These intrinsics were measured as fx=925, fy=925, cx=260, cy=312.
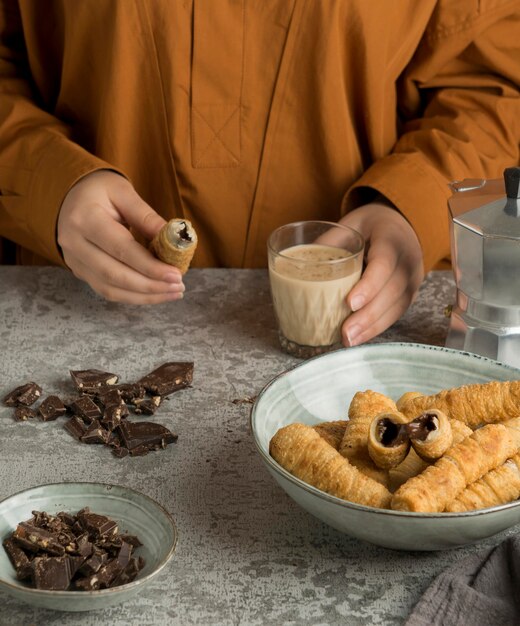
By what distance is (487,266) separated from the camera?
1.28 metres

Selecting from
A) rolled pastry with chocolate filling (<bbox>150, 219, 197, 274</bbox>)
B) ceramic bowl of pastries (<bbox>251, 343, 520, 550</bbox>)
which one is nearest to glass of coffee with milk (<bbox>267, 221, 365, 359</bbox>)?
rolled pastry with chocolate filling (<bbox>150, 219, 197, 274</bbox>)

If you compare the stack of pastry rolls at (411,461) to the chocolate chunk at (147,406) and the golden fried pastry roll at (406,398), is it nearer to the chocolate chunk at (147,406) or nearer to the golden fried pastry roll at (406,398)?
the golden fried pastry roll at (406,398)

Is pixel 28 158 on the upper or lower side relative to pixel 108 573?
upper

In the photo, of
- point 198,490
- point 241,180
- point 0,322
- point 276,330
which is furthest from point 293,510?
point 241,180

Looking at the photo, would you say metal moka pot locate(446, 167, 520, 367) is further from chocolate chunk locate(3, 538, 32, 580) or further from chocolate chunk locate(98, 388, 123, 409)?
chocolate chunk locate(3, 538, 32, 580)

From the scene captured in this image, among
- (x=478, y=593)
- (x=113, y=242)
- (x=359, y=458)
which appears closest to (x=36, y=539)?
(x=359, y=458)

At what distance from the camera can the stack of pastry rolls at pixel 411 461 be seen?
3.09ft

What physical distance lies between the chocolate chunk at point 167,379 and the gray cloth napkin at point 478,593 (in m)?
0.51

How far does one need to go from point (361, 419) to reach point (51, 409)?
18.4 inches

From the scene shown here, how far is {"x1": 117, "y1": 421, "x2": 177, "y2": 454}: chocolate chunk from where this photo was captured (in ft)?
3.98

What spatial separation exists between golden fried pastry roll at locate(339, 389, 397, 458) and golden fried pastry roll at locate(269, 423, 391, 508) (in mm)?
35

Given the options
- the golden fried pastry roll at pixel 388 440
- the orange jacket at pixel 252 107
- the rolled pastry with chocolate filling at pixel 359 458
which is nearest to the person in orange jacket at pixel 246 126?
the orange jacket at pixel 252 107

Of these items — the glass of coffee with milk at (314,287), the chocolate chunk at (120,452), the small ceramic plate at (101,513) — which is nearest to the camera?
the small ceramic plate at (101,513)

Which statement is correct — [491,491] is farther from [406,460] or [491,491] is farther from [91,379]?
[91,379]
